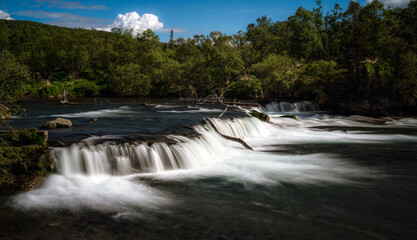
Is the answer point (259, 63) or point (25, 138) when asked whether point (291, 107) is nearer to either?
point (259, 63)

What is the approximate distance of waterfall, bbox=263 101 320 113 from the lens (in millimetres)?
29484

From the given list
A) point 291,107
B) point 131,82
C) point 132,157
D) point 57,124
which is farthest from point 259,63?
point 132,157

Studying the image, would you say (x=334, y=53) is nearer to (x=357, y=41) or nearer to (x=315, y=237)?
(x=357, y=41)

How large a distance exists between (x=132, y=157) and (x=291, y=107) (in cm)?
2341

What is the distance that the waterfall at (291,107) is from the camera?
29.5 m

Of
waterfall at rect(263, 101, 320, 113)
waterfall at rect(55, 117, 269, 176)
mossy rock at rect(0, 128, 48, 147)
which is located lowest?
waterfall at rect(55, 117, 269, 176)

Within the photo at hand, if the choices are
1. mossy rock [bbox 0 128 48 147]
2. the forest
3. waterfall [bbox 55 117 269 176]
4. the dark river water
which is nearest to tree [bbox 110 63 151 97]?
the forest

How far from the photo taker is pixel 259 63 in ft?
135

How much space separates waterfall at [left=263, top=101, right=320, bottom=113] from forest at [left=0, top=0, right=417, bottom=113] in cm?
164

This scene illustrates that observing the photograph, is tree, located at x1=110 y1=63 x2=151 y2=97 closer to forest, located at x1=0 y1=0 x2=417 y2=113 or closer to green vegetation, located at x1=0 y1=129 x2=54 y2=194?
forest, located at x1=0 y1=0 x2=417 y2=113

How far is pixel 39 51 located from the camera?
57531 mm

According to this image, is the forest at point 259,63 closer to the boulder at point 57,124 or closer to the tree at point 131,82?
the tree at point 131,82

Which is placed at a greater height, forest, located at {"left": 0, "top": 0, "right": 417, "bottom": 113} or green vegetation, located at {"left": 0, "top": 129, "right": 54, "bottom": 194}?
forest, located at {"left": 0, "top": 0, "right": 417, "bottom": 113}

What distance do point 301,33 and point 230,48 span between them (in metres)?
20.4
